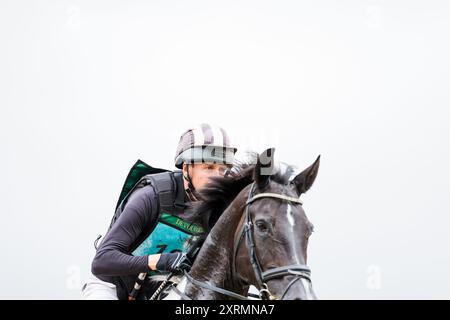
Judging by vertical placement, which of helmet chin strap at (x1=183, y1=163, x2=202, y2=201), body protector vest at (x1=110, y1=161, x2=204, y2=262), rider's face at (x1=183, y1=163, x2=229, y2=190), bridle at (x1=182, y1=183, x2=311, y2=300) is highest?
rider's face at (x1=183, y1=163, x2=229, y2=190)

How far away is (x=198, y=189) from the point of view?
3717mm

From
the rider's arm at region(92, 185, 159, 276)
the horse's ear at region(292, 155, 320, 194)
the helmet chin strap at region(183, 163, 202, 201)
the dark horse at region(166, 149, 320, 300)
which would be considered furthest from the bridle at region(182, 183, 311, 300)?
the helmet chin strap at region(183, 163, 202, 201)

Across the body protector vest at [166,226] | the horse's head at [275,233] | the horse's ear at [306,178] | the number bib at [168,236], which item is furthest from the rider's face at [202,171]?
the horse's ear at [306,178]

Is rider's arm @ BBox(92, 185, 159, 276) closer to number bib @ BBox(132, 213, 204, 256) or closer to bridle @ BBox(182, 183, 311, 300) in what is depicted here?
number bib @ BBox(132, 213, 204, 256)

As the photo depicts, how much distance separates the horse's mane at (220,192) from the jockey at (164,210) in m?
0.07

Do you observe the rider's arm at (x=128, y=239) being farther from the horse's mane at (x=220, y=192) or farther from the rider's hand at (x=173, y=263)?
the horse's mane at (x=220, y=192)

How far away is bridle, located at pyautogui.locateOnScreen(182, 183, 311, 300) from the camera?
2.86 m

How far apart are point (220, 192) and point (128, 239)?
0.65 m

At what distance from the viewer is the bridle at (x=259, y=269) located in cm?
286

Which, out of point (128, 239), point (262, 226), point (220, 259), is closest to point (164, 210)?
point (128, 239)

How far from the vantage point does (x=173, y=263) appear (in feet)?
11.6
